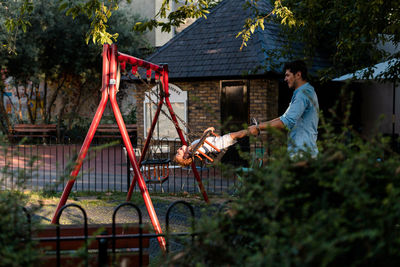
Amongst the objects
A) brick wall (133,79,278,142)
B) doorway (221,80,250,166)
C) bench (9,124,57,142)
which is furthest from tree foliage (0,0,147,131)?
doorway (221,80,250,166)

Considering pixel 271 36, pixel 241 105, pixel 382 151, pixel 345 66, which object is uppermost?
pixel 271 36

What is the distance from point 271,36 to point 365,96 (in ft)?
17.8

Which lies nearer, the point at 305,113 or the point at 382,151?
the point at 382,151

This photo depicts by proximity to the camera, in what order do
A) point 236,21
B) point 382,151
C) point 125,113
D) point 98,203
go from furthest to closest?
1. point 125,113
2. point 236,21
3. point 98,203
4. point 382,151

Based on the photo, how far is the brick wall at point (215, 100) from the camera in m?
13.6

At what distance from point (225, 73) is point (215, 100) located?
1.11 metres

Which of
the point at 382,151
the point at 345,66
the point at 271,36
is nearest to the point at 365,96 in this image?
the point at 345,66

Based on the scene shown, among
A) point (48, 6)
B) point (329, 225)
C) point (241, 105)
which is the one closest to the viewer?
point (329, 225)

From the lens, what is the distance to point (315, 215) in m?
2.20

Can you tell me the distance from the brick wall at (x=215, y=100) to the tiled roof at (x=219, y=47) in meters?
0.54

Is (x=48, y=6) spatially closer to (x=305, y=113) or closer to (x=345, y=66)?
(x=345, y=66)

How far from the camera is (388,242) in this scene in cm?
213

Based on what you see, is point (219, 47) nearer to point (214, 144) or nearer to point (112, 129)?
point (112, 129)

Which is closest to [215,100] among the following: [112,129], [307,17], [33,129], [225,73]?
[225,73]
